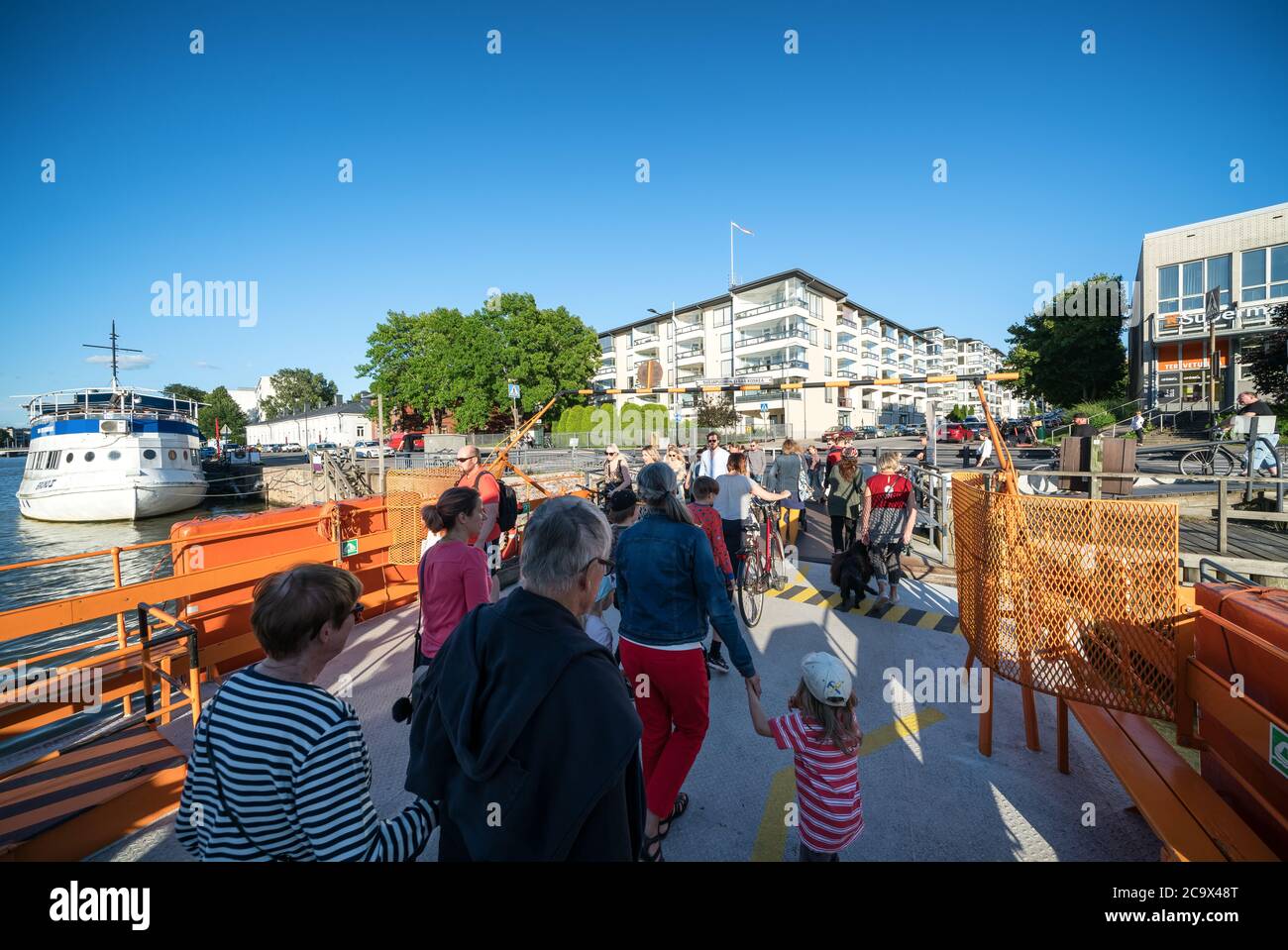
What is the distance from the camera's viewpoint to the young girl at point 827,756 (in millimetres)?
2318

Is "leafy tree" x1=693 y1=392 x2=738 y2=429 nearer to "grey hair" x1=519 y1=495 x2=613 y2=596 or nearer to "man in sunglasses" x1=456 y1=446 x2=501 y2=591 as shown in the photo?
"man in sunglasses" x1=456 y1=446 x2=501 y2=591

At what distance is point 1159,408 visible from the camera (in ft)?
83.7

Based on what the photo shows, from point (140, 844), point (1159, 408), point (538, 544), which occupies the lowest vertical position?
point (140, 844)

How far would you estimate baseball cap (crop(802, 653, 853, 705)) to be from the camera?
2309 mm

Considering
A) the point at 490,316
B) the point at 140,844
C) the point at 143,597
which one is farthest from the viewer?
the point at 490,316

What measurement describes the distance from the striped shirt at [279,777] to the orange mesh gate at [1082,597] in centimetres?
353

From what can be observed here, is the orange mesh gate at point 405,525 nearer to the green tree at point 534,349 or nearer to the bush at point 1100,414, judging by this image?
the bush at point 1100,414

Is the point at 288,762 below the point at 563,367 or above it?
below

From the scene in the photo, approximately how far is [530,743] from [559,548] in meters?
0.49

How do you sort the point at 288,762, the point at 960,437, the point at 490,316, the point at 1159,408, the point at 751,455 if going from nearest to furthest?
the point at 288,762 → the point at 751,455 → the point at 1159,408 → the point at 960,437 → the point at 490,316

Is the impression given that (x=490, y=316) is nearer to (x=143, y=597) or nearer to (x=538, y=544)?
(x=143, y=597)

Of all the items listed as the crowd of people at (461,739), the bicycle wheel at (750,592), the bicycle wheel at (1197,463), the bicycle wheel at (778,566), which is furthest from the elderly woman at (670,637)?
the bicycle wheel at (1197,463)
